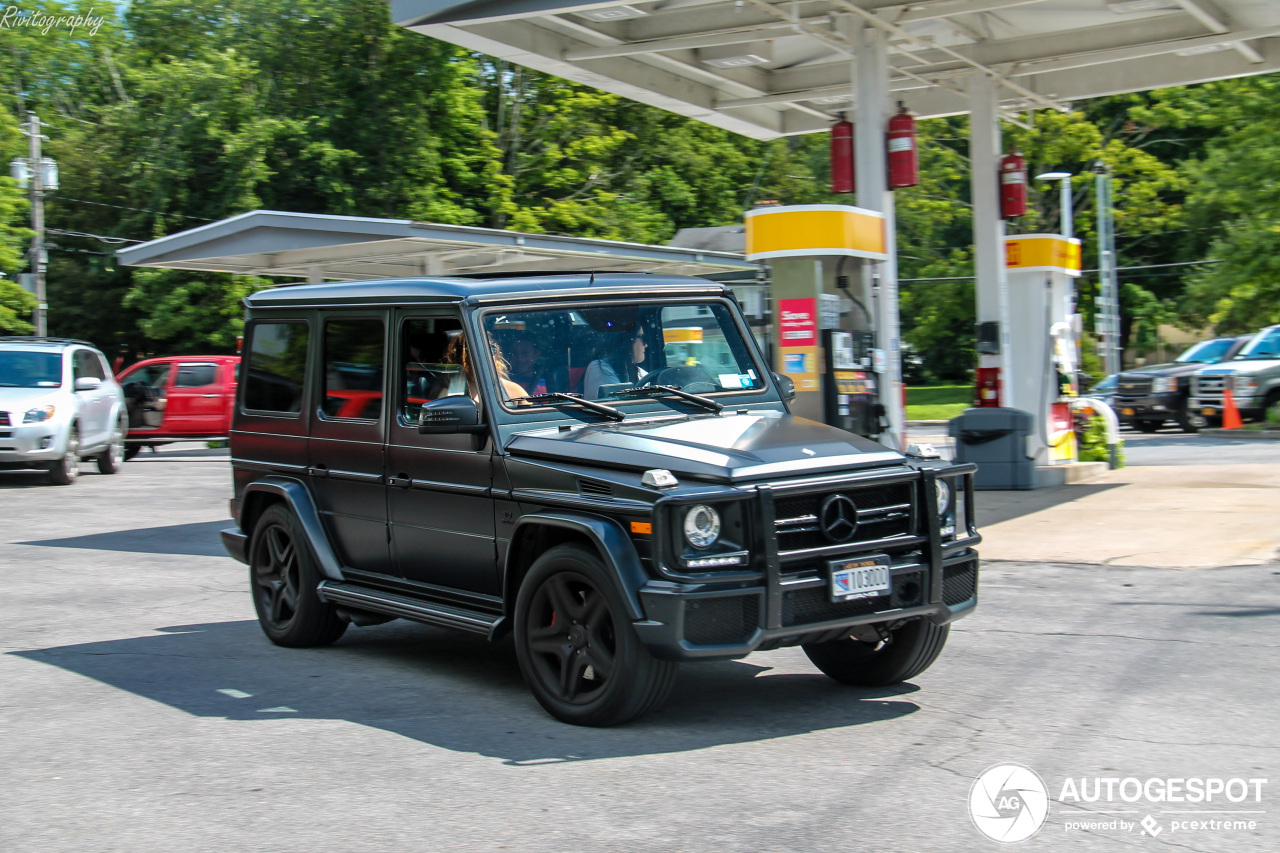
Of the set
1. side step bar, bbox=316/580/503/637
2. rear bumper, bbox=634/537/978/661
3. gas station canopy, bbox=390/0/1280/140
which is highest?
gas station canopy, bbox=390/0/1280/140

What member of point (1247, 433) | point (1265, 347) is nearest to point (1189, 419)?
point (1265, 347)

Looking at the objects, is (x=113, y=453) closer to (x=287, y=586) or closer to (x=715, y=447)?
(x=287, y=586)

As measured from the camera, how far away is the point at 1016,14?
1497 centimetres

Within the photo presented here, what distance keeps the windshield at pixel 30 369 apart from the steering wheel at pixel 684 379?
14883mm

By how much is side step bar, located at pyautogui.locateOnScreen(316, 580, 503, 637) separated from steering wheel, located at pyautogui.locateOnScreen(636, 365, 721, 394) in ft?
4.57

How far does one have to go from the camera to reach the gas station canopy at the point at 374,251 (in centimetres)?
1509

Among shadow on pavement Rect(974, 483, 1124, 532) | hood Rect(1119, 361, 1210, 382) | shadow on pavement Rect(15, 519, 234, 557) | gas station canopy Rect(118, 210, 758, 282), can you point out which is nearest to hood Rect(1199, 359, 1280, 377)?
hood Rect(1119, 361, 1210, 382)

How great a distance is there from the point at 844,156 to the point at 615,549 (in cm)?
949

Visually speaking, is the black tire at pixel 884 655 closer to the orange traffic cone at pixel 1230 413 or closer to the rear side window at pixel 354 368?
the rear side window at pixel 354 368

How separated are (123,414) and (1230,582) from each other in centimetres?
1730

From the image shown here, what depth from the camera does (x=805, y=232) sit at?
1262 centimetres

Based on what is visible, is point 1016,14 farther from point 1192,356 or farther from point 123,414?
point 1192,356

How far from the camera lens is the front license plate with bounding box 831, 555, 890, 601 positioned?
5453 millimetres

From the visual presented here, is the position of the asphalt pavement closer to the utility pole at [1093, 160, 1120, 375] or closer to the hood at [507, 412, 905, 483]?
the hood at [507, 412, 905, 483]
